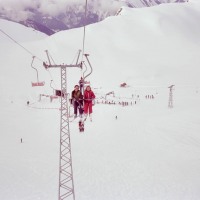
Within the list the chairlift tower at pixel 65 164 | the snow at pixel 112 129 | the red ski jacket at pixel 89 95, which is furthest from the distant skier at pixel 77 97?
the snow at pixel 112 129

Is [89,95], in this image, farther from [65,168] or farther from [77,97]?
[65,168]

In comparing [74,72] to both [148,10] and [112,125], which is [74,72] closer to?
[112,125]

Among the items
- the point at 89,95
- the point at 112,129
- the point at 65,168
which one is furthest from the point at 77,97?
the point at 112,129

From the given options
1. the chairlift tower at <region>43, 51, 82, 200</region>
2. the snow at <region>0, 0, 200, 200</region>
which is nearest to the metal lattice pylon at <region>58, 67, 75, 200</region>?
the chairlift tower at <region>43, 51, 82, 200</region>

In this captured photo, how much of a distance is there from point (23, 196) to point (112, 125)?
2186 centimetres

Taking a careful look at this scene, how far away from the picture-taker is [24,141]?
1793 inches

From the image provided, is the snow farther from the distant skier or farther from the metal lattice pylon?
the distant skier

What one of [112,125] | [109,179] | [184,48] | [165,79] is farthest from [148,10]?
[109,179]

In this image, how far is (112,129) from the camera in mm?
49344

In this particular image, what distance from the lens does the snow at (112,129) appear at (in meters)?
34.8

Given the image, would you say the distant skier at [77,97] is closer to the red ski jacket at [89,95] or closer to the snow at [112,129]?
the red ski jacket at [89,95]

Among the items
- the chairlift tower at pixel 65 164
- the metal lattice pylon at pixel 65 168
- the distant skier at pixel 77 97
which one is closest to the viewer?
the distant skier at pixel 77 97

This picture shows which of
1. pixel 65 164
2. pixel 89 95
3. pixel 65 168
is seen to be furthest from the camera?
pixel 65 164

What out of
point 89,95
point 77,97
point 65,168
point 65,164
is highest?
point 89,95
